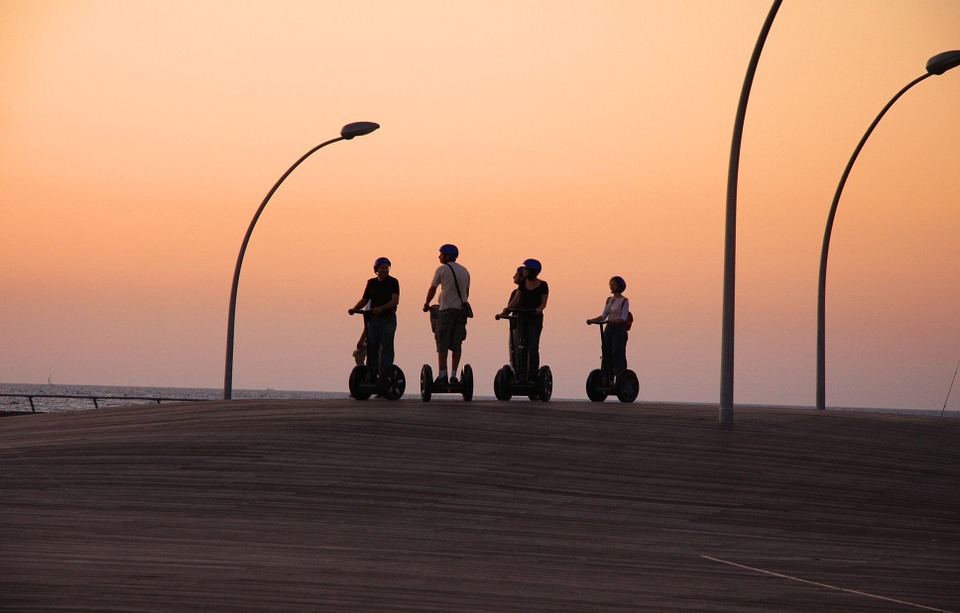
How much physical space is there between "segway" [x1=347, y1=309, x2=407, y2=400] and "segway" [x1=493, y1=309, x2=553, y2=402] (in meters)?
1.50

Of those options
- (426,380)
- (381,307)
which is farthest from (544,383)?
(381,307)

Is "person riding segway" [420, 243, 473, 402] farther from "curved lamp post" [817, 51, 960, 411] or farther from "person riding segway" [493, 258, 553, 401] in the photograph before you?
"curved lamp post" [817, 51, 960, 411]

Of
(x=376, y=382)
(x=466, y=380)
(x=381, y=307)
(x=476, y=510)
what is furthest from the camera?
(x=376, y=382)

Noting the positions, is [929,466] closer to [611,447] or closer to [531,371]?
[611,447]

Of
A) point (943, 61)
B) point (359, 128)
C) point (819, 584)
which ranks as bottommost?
point (819, 584)

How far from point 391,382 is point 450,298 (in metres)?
1.81

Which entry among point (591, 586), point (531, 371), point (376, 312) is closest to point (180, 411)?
point (376, 312)

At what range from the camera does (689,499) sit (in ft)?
37.4

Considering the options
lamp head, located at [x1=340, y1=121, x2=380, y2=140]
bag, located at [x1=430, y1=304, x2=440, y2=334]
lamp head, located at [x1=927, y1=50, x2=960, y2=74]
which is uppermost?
lamp head, located at [x1=927, y1=50, x2=960, y2=74]

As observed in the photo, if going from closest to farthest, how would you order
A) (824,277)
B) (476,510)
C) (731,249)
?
1. (476,510)
2. (731,249)
3. (824,277)

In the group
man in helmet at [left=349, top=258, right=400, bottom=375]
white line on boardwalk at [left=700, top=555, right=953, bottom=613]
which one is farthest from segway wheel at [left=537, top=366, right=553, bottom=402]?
white line on boardwalk at [left=700, top=555, right=953, bottom=613]

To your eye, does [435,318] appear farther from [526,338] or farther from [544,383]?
[544,383]

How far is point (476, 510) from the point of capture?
1051 centimetres

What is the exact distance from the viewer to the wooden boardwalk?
263 inches
